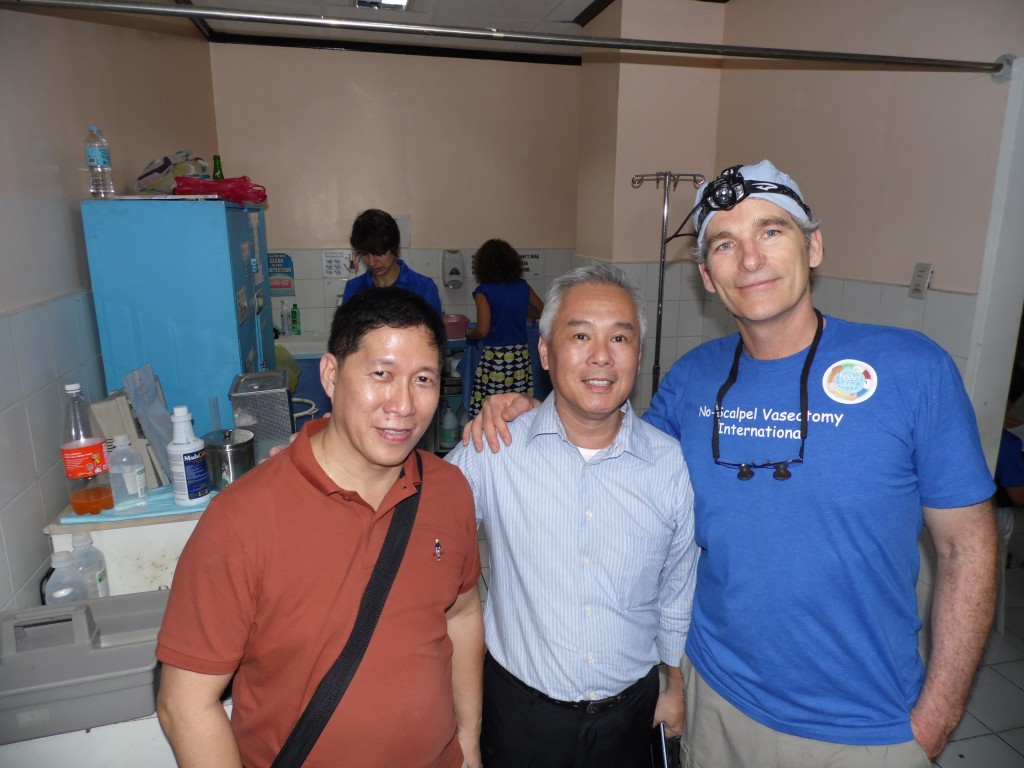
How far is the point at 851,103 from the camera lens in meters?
A: 3.03

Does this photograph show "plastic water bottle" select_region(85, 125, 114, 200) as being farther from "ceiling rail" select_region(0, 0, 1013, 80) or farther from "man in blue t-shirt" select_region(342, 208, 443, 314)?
"man in blue t-shirt" select_region(342, 208, 443, 314)

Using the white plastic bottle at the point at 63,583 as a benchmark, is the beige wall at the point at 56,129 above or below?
above

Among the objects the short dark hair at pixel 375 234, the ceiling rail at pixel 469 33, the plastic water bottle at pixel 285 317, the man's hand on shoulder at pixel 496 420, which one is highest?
the ceiling rail at pixel 469 33

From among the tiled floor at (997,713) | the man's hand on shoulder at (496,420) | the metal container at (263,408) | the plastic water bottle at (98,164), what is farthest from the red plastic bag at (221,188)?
the tiled floor at (997,713)

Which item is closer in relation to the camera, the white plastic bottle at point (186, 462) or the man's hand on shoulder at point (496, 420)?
the man's hand on shoulder at point (496, 420)

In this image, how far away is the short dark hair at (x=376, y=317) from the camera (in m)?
1.17

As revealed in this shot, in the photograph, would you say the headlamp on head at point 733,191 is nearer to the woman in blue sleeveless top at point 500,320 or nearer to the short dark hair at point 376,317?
the short dark hair at point 376,317

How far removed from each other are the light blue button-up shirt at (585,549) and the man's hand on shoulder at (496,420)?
0.05 meters

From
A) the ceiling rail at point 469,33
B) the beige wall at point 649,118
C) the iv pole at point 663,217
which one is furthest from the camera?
the beige wall at point 649,118

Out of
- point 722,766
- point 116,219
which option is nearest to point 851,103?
point 722,766

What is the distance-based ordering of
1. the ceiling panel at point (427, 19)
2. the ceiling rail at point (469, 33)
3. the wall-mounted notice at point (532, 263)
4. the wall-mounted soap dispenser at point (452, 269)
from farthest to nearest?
1. the wall-mounted notice at point (532, 263)
2. the wall-mounted soap dispenser at point (452, 269)
3. the ceiling panel at point (427, 19)
4. the ceiling rail at point (469, 33)

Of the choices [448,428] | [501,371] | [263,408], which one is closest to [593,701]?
[263,408]

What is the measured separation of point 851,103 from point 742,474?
8.51ft

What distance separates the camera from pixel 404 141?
516 centimetres
